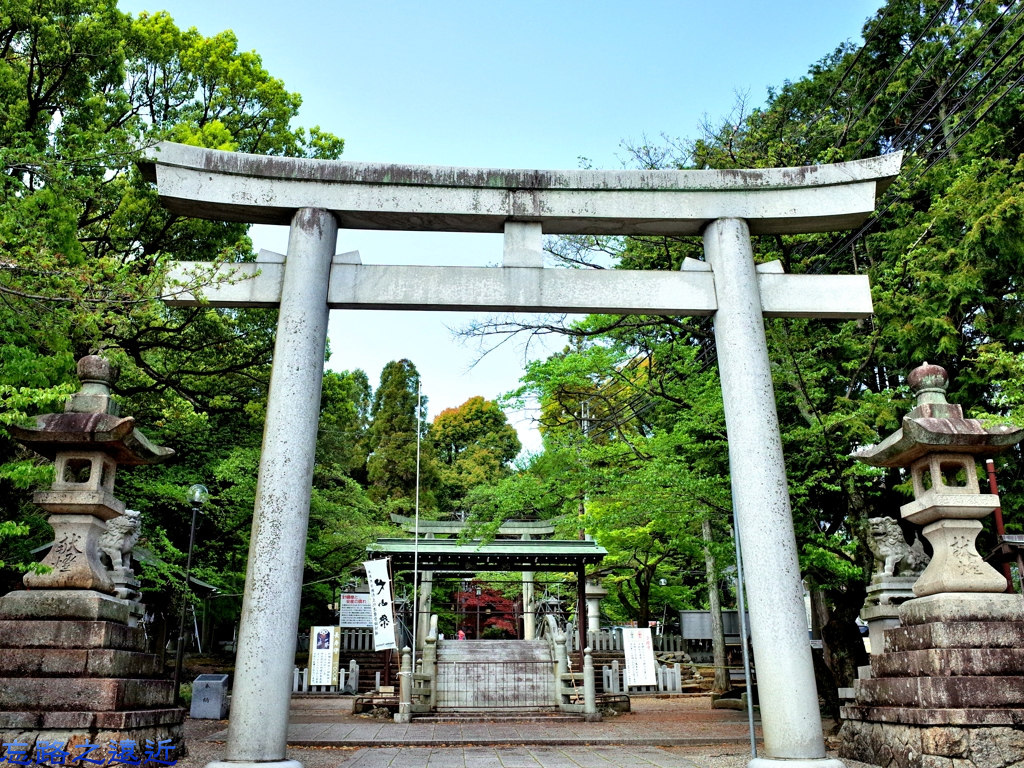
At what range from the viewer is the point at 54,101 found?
496 inches

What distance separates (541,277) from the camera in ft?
25.6

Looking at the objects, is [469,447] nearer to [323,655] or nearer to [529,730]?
[323,655]

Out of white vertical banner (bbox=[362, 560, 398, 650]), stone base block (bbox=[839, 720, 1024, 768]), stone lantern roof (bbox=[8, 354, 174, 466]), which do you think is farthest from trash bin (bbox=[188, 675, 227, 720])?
stone base block (bbox=[839, 720, 1024, 768])

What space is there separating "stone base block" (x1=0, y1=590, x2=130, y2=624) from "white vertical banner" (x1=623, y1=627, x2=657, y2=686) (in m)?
13.2

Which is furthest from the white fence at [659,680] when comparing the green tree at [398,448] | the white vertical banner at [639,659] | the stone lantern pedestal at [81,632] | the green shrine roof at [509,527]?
the stone lantern pedestal at [81,632]

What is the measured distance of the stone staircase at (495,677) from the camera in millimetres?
16531

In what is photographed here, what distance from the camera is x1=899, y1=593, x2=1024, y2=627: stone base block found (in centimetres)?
688

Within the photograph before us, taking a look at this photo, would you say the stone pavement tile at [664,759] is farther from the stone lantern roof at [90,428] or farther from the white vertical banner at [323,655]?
the white vertical banner at [323,655]

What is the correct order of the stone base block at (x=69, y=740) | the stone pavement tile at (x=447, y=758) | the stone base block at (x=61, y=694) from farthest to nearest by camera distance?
the stone pavement tile at (x=447, y=758) → the stone base block at (x=61, y=694) → the stone base block at (x=69, y=740)

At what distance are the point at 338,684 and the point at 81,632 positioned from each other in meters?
→ 15.2

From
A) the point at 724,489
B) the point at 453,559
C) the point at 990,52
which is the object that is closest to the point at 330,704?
the point at 453,559

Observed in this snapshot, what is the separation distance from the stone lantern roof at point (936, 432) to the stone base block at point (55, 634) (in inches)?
306

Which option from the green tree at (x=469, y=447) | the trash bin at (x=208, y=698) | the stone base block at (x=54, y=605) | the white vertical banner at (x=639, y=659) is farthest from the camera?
the green tree at (x=469, y=447)

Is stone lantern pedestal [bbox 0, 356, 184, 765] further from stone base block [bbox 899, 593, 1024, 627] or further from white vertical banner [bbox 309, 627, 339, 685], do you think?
white vertical banner [bbox 309, 627, 339, 685]
